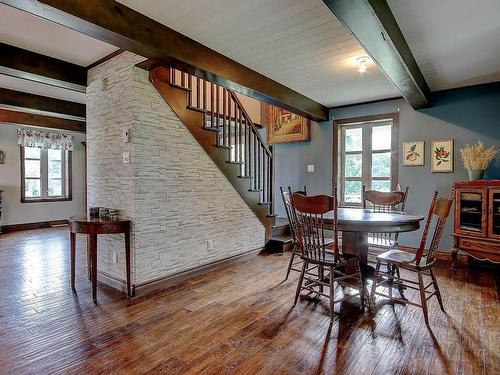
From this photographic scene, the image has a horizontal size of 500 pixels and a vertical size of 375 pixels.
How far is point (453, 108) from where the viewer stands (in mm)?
4176

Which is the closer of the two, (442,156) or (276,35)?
(276,35)

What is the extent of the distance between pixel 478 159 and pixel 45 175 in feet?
28.3

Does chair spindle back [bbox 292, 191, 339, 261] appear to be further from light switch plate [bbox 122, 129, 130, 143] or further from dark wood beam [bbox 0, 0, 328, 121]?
light switch plate [bbox 122, 129, 130, 143]

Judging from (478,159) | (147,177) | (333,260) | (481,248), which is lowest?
(481,248)

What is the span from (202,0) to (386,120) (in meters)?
3.73

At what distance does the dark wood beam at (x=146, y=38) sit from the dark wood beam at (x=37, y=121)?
5.25m

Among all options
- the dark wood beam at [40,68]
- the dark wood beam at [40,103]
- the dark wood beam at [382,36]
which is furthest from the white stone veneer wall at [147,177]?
the dark wood beam at [382,36]

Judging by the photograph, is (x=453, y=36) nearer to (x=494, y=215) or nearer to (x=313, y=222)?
(x=313, y=222)

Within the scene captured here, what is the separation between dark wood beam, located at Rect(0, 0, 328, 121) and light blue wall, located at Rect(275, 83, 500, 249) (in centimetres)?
198

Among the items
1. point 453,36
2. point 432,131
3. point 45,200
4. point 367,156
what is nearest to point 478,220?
point 432,131

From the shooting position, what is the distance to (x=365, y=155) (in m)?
5.00

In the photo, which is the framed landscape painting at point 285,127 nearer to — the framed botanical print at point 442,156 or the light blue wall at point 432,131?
the light blue wall at point 432,131

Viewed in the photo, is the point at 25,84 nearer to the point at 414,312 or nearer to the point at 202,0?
the point at 202,0

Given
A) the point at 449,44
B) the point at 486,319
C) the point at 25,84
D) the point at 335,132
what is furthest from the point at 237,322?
the point at 25,84
